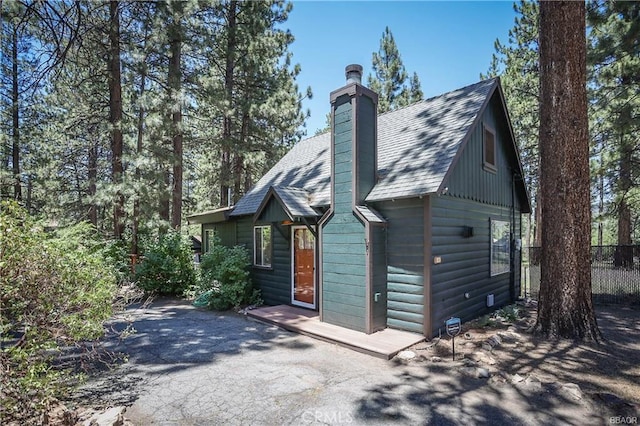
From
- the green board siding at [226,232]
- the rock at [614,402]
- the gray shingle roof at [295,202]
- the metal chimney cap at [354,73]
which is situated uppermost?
the metal chimney cap at [354,73]

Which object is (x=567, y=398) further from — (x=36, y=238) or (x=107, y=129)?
(x=107, y=129)

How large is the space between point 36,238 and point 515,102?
62.4 feet

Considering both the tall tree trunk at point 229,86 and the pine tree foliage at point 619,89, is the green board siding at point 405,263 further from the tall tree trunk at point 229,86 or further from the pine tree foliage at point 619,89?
the tall tree trunk at point 229,86

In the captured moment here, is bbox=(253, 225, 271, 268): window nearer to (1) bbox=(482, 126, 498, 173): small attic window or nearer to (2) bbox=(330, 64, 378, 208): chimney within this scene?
(2) bbox=(330, 64, 378, 208): chimney

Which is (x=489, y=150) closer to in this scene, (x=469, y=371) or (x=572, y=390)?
(x=469, y=371)

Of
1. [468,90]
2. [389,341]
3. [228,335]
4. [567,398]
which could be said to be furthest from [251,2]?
[567,398]

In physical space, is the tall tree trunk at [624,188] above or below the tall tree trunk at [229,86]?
below

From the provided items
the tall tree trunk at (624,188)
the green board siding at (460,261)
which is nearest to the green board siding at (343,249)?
the green board siding at (460,261)

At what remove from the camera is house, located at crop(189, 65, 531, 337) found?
5.70 m

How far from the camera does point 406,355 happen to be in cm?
484

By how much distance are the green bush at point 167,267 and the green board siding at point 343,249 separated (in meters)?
5.57

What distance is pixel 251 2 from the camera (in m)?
13.3

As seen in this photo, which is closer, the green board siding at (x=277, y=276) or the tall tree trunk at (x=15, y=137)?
the green board siding at (x=277, y=276)

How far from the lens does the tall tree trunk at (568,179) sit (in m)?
5.43
